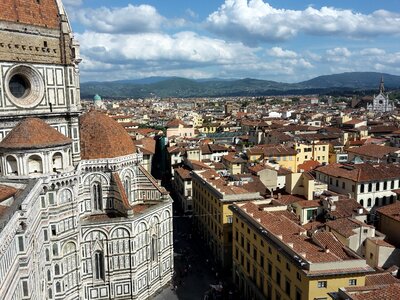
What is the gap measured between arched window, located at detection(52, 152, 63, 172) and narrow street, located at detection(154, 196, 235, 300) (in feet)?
53.4

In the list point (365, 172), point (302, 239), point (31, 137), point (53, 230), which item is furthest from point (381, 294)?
point (365, 172)

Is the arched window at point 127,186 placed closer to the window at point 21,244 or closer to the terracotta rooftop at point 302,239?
the terracotta rooftop at point 302,239

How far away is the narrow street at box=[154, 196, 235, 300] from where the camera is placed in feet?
134

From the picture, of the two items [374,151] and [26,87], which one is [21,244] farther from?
[374,151]

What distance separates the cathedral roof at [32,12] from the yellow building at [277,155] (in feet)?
140

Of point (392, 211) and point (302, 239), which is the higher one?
point (302, 239)

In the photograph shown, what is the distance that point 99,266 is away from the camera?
3794 cm

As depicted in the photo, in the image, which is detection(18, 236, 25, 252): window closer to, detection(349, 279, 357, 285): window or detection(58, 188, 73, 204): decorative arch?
detection(58, 188, 73, 204): decorative arch

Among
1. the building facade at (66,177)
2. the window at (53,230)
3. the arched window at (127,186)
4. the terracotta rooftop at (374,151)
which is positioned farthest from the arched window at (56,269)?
the terracotta rooftop at (374,151)

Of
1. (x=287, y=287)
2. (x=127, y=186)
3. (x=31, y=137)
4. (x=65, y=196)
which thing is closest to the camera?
(x=287, y=287)

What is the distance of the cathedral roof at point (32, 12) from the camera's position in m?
32.7

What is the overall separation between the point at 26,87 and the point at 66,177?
8.60 metres

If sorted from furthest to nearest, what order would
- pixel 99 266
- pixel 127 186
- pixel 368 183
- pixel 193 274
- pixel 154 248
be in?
pixel 368 183, pixel 193 274, pixel 127 186, pixel 154 248, pixel 99 266

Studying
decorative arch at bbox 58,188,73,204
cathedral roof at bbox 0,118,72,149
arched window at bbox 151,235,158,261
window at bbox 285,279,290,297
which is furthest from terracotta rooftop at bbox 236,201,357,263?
cathedral roof at bbox 0,118,72,149
